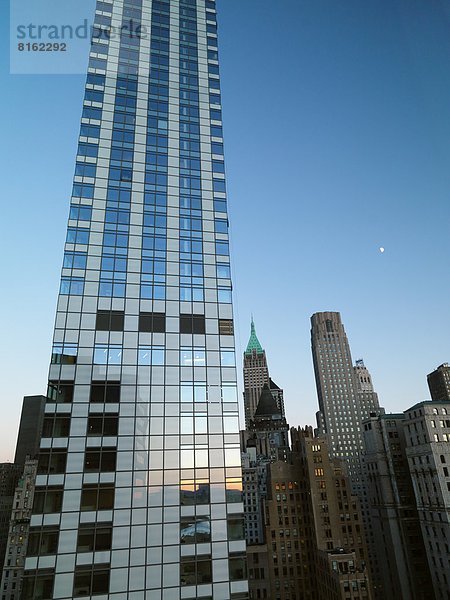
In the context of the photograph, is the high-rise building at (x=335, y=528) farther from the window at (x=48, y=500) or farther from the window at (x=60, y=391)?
the window at (x=60, y=391)

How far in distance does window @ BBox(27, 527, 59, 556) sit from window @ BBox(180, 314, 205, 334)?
22.8 meters

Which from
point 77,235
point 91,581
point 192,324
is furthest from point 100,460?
point 77,235

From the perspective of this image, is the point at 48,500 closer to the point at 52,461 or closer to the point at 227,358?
the point at 52,461

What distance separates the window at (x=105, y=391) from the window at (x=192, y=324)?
9738 mm

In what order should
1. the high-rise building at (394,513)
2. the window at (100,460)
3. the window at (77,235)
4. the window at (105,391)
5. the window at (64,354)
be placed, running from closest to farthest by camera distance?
the window at (100,460) → the window at (105,391) → the window at (64,354) → the window at (77,235) → the high-rise building at (394,513)

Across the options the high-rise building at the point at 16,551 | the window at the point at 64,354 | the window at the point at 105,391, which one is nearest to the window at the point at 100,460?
the window at the point at 105,391

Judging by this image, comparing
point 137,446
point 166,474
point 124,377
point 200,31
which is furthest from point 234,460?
point 200,31

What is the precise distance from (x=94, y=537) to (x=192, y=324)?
23030mm

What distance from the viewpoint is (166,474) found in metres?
37.9

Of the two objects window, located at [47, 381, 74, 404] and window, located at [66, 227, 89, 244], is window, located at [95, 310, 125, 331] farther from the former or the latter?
window, located at [66, 227, 89, 244]

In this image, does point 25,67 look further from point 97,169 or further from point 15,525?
point 15,525

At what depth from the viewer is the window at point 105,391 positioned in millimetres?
39906

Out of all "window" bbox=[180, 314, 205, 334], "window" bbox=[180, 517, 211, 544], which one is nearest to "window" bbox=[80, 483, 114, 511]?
"window" bbox=[180, 517, 211, 544]

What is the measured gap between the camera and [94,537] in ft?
113
